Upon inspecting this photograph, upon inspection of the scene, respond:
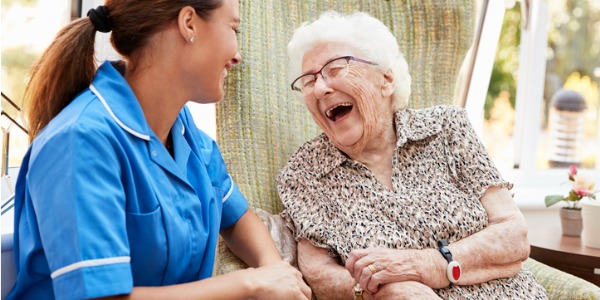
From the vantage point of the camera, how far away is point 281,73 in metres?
2.16

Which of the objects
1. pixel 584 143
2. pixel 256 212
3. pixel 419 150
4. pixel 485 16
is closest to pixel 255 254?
pixel 256 212

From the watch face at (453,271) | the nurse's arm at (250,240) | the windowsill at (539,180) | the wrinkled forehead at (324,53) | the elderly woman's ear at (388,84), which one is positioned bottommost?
the windowsill at (539,180)

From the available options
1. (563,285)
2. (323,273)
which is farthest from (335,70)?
(563,285)

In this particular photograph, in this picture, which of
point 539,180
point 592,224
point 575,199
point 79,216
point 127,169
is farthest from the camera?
point 539,180

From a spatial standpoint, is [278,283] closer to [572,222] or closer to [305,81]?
[305,81]

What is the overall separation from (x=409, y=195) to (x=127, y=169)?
0.83 meters

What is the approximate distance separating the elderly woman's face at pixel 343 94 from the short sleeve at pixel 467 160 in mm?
209

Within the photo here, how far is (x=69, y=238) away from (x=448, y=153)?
1.07 m

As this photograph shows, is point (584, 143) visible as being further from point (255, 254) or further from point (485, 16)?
point (255, 254)

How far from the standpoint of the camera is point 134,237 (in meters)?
1.30

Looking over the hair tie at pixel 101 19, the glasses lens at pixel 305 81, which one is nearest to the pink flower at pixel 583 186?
the glasses lens at pixel 305 81

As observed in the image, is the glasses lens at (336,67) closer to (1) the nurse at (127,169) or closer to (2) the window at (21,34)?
(1) the nurse at (127,169)

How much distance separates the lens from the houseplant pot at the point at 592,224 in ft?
7.63

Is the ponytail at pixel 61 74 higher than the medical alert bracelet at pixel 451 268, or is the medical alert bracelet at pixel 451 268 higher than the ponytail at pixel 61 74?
the ponytail at pixel 61 74
